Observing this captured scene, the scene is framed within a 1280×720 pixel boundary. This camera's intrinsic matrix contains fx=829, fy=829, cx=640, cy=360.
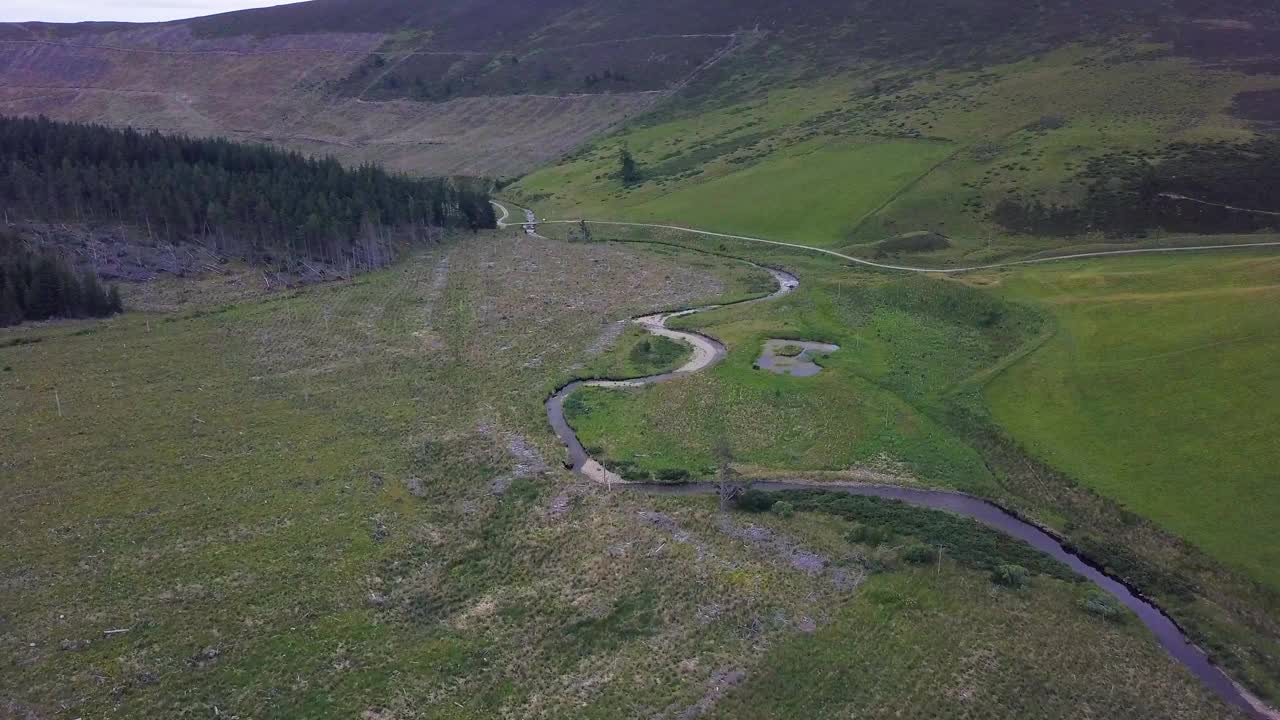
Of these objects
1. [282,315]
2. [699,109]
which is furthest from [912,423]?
[699,109]

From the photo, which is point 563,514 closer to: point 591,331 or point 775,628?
point 775,628

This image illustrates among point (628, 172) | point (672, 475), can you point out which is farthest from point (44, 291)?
point (628, 172)

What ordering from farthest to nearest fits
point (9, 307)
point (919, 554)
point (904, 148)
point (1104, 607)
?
point (904, 148)
point (9, 307)
point (919, 554)
point (1104, 607)

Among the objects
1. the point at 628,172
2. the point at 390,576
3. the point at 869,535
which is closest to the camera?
the point at 390,576

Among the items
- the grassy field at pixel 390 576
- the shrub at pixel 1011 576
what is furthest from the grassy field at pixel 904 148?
the grassy field at pixel 390 576

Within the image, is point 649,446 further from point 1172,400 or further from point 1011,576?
point 1172,400

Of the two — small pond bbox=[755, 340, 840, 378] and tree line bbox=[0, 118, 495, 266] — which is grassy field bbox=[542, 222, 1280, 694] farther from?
tree line bbox=[0, 118, 495, 266]

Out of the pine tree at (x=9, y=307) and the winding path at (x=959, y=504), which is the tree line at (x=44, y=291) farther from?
the winding path at (x=959, y=504)
